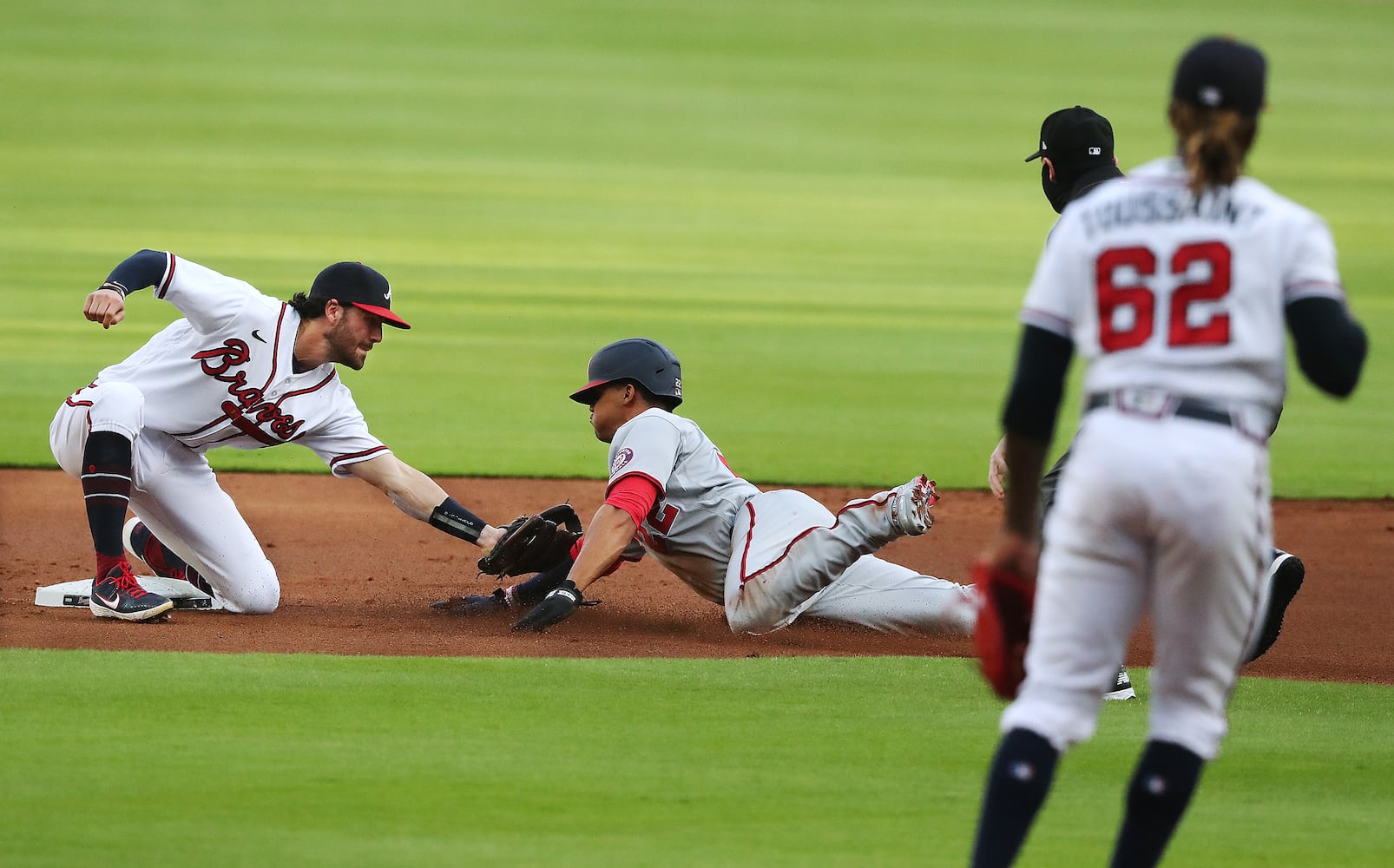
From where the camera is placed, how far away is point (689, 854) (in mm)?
3514

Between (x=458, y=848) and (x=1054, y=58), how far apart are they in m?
33.5

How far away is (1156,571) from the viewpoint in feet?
9.63

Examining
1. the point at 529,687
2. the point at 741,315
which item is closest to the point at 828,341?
the point at 741,315

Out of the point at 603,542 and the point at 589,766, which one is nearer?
the point at 589,766

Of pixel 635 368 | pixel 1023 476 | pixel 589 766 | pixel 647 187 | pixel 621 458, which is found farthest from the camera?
pixel 647 187

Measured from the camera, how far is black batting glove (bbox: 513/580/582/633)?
229 inches

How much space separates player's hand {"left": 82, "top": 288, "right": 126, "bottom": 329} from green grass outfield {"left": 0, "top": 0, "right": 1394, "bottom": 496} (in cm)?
424

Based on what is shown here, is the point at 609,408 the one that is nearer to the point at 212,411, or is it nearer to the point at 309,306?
the point at 309,306

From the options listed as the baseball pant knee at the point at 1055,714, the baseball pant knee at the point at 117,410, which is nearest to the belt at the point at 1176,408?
the baseball pant knee at the point at 1055,714

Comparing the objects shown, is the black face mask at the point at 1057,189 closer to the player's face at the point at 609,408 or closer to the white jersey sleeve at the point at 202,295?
the player's face at the point at 609,408

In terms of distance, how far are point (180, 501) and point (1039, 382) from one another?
4409 mm

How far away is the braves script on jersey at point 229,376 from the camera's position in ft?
20.6

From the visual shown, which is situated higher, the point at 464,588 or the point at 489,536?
the point at 489,536

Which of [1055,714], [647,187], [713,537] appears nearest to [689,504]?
[713,537]
